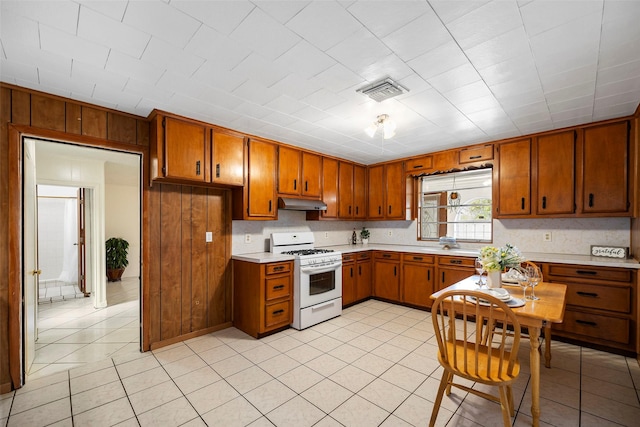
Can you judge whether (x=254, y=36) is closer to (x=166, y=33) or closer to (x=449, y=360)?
(x=166, y=33)

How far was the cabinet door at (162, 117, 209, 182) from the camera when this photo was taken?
2943mm

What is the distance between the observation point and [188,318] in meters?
3.40

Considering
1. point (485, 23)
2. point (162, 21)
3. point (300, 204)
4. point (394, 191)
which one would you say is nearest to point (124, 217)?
point (300, 204)


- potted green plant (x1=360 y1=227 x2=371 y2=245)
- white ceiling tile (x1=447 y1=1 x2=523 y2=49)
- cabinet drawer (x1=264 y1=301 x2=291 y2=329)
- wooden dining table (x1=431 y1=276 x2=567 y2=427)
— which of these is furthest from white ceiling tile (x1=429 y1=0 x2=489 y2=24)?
potted green plant (x1=360 y1=227 x2=371 y2=245)

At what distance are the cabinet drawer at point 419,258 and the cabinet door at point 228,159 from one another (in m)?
2.74

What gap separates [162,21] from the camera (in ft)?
5.31

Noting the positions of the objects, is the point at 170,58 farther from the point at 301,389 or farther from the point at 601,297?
the point at 601,297

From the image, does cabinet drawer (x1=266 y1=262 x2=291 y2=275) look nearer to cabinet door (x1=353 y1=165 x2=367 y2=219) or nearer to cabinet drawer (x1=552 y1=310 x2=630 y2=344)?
cabinet door (x1=353 y1=165 x2=367 y2=219)

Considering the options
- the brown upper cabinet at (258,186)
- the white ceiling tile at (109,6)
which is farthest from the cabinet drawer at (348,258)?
the white ceiling tile at (109,6)

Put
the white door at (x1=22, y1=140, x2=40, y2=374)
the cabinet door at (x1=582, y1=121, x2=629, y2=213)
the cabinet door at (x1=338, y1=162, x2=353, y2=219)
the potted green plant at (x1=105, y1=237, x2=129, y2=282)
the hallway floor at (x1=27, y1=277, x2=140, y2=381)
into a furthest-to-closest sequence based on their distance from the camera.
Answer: the potted green plant at (x1=105, y1=237, x2=129, y2=282)
the cabinet door at (x1=338, y1=162, x2=353, y2=219)
the cabinet door at (x1=582, y1=121, x2=629, y2=213)
the hallway floor at (x1=27, y1=277, x2=140, y2=381)
the white door at (x1=22, y1=140, x2=40, y2=374)

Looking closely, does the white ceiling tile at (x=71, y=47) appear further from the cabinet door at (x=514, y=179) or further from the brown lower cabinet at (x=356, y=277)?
the cabinet door at (x=514, y=179)

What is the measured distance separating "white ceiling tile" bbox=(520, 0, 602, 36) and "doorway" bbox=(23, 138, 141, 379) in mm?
3456

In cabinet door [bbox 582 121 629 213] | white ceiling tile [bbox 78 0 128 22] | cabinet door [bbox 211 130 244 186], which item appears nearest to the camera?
white ceiling tile [bbox 78 0 128 22]

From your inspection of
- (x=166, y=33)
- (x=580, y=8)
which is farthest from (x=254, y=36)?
(x=580, y=8)
